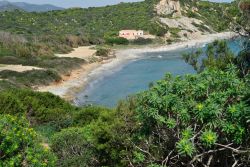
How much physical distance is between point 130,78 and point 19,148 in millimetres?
44948

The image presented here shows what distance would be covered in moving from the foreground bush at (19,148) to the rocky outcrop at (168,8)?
354 ft

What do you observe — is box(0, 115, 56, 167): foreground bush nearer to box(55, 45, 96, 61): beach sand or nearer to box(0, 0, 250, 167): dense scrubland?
box(0, 0, 250, 167): dense scrubland

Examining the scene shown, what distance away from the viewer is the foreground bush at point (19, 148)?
819 cm

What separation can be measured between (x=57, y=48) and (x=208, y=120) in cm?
6527

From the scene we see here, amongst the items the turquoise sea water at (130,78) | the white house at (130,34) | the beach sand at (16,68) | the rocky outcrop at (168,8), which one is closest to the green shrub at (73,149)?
the turquoise sea water at (130,78)

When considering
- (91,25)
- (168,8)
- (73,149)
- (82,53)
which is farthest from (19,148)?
(168,8)

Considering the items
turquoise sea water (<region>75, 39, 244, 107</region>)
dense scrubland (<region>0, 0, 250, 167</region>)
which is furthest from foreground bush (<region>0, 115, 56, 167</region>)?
turquoise sea water (<region>75, 39, 244, 107</region>)

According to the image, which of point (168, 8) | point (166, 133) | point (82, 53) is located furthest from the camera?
point (168, 8)

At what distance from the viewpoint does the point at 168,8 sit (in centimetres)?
11625

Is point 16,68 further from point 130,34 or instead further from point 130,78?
point 130,34

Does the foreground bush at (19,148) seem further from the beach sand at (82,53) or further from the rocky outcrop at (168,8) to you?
the rocky outcrop at (168,8)

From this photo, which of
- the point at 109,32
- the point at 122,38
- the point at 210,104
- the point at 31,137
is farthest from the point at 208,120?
the point at 109,32

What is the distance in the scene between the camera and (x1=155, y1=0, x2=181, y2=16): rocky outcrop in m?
116

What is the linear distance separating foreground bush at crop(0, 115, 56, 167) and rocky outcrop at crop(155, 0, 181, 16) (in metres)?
108
